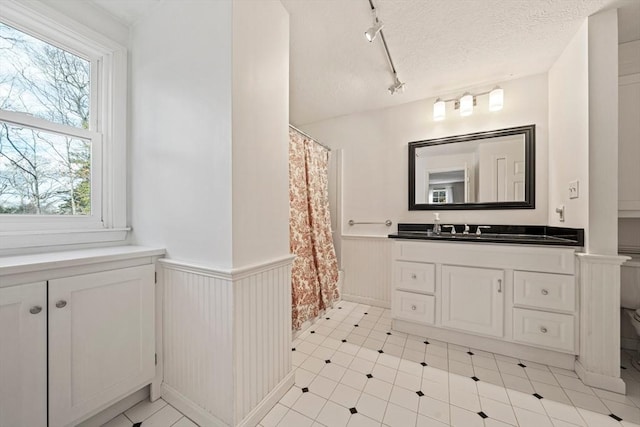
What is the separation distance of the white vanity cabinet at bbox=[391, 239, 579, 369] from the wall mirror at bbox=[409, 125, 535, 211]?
69 centimetres

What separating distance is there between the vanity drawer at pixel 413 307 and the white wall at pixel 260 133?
1.27 metres

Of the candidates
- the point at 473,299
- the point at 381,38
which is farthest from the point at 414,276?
the point at 381,38

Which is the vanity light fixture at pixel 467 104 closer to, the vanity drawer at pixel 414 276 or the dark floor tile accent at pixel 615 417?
the vanity drawer at pixel 414 276

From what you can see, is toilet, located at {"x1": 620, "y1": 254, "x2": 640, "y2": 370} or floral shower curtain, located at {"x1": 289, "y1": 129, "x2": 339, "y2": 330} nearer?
toilet, located at {"x1": 620, "y1": 254, "x2": 640, "y2": 370}

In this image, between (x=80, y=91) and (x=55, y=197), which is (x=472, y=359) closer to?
(x=55, y=197)

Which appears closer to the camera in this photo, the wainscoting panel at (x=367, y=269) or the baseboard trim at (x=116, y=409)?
the baseboard trim at (x=116, y=409)

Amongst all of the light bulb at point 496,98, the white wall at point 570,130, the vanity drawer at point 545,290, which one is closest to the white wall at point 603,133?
the white wall at point 570,130

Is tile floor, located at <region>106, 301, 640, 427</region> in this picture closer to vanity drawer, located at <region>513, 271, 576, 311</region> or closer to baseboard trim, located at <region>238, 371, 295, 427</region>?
baseboard trim, located at <region>238, 371, 295, 427</region>

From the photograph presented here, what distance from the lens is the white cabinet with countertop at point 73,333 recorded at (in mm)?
933

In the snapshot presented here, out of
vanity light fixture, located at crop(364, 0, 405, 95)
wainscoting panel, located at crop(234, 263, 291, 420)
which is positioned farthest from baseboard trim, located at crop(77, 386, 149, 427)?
vanity light fixture, located at crop(364, 0, 405, 95)

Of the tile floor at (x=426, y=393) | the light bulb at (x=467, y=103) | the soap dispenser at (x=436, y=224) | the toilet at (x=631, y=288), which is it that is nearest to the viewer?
the tile floor at (x=426, y=393)

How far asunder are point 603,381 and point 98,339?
9.49 ft

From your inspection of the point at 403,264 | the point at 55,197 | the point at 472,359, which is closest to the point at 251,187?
the point at 55,197

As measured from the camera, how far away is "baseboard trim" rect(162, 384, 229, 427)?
45.9 inches
